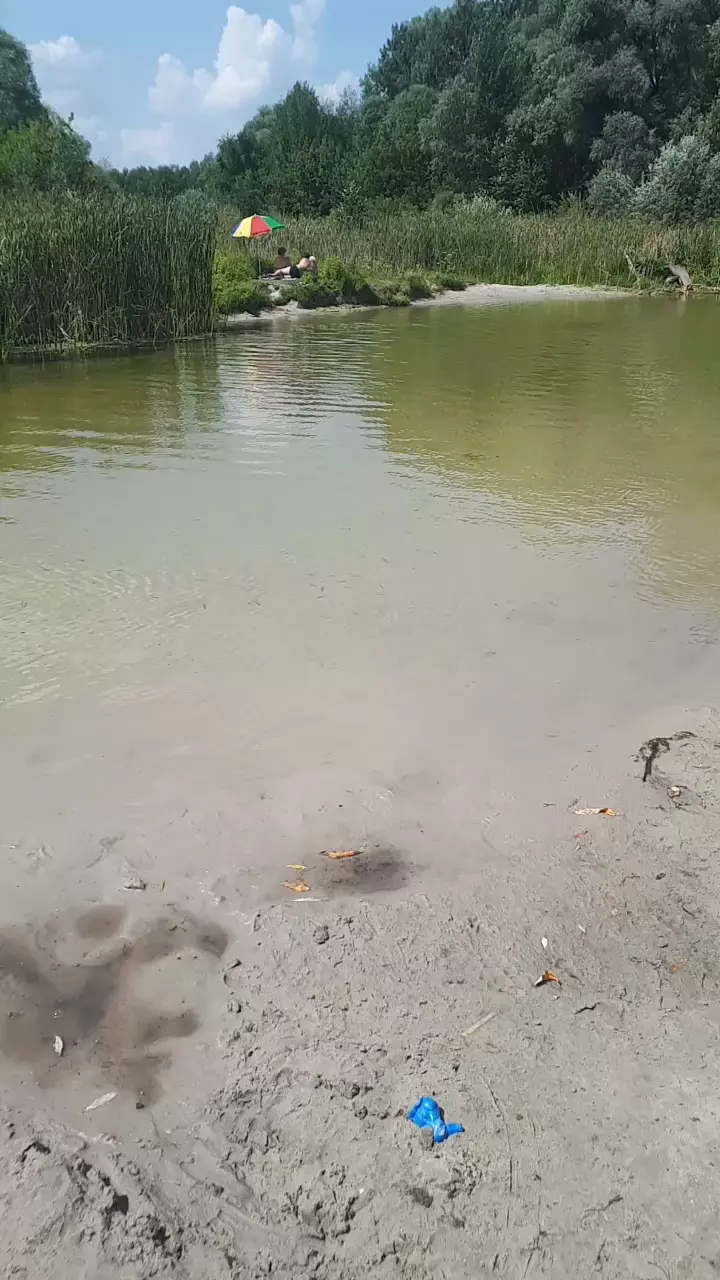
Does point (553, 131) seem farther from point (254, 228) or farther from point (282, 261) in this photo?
Answer: point (282, 261)

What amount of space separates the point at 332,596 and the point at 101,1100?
3.14 m

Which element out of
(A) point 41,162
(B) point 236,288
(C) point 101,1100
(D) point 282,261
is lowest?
(C) point 101,1100

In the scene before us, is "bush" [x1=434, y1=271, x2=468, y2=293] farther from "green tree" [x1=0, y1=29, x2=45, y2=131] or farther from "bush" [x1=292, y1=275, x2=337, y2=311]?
"green tree" [x1=0, y1=29, x2=45, y2=131]

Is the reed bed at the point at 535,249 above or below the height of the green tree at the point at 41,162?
below

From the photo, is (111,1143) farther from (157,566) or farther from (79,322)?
(79,322)

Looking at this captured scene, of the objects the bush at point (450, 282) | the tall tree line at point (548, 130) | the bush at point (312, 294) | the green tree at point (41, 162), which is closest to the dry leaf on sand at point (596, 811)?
the bush at point (312, 294)

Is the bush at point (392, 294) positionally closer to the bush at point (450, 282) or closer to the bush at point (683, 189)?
the bush at point (450, 282)

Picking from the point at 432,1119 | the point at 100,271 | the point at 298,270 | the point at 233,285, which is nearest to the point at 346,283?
the point at 298,270

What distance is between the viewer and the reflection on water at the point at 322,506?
457cm

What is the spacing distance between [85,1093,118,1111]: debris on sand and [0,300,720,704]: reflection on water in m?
1.99

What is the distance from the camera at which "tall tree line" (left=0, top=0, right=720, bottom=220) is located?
1516 inches

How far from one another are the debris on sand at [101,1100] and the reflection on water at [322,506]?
1991mm

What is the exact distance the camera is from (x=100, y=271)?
12.8m

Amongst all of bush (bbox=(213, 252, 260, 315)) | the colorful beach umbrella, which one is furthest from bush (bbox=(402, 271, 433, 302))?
bush (bbox=(213, 252, 260, 315))
